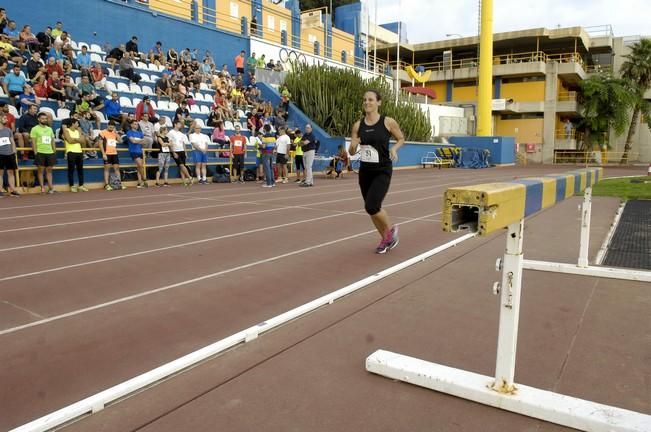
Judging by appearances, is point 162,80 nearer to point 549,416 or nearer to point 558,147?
point 549,416

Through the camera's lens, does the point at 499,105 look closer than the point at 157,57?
No

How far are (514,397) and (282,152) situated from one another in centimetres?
1454

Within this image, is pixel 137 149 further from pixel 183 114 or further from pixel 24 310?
pixel 24 310

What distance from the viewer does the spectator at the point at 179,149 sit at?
1561 centimetres

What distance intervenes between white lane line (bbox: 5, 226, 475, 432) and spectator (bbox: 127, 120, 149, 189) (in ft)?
38.6

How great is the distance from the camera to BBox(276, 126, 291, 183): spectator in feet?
54.7

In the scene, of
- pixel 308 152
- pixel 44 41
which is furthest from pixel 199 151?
pixel 44 41

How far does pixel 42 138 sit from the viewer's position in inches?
489

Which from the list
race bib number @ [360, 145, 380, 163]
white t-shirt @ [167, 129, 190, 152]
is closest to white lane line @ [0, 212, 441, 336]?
race bib number @ [360, 145, 380, 163]

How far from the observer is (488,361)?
128 inches

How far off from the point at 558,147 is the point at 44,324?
45.4 m

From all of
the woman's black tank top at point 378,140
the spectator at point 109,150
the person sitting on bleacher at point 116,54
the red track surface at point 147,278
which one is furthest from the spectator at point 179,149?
the woman's black tank top at point 378,140

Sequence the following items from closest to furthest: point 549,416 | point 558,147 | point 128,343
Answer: point 549,416 → point 128,343 → point 558,147

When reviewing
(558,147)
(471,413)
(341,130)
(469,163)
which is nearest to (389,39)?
(558,147)
